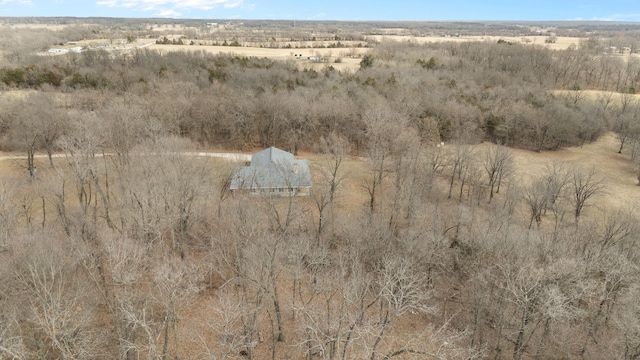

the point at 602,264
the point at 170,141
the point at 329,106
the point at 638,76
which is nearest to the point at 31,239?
the point at 170,141

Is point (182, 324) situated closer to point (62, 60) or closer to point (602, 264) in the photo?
point (602, 264)

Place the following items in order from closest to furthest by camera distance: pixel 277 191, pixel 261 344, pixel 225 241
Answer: pixel 261 344 → pixel 225 241 → pixel 277 191

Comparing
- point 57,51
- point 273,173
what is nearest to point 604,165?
point 273,173

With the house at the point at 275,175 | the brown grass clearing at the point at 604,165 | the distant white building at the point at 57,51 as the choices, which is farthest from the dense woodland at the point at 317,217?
the distant white building at the point at 57,51

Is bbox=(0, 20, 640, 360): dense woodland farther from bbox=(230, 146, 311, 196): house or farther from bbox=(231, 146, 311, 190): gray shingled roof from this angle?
bbox=(231, 146, 311, 190): gray shingled roof

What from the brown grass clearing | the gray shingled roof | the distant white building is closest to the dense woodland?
the brown grass clearing

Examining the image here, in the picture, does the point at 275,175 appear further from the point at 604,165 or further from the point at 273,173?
the point at 604,165
